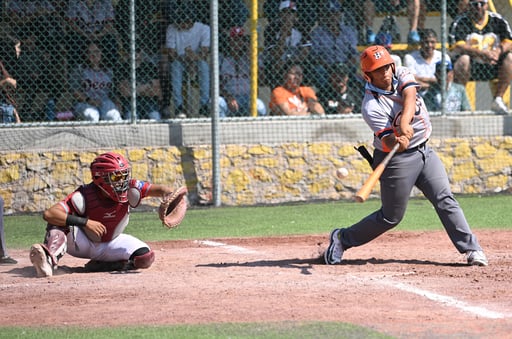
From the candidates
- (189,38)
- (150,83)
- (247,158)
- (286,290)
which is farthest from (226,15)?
(286,290)

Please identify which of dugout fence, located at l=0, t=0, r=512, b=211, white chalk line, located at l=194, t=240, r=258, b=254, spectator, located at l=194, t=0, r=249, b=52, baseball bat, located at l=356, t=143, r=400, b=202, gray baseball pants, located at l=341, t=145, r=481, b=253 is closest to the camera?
baseball bat, located at l=356, t=143, r=400, b=202

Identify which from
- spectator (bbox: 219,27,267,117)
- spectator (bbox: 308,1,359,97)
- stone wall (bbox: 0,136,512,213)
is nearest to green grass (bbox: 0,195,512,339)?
stone wall (bbox: 0,136,512,213)

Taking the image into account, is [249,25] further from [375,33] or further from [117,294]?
[117,294]

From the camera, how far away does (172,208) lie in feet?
24.5

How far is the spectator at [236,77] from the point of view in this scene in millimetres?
12422

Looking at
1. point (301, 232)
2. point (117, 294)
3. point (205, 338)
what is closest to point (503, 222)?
point (301, 232)

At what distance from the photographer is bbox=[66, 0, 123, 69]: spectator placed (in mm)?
11844

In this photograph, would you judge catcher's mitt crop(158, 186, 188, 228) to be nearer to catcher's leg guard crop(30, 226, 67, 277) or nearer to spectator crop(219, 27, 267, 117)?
catcher's leg guard crop(30, 226, 67, 277)

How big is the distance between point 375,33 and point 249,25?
6.68 ft

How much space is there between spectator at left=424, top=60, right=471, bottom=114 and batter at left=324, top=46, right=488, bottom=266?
595 cm

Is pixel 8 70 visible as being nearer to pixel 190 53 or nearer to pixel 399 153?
pixel 190 53

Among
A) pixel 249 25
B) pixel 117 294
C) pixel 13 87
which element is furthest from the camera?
pixel 249 25

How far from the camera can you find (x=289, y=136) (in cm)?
1256

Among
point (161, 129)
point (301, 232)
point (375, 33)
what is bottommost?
point (301, 232)
